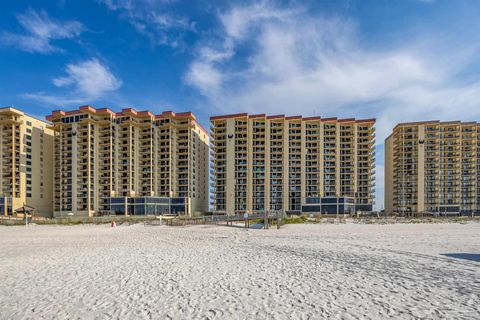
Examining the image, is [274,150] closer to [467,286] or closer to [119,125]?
[119,125]

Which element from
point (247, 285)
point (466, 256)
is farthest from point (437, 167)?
point (247, 285)

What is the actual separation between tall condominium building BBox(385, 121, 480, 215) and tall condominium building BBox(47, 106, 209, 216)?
69.4 metres

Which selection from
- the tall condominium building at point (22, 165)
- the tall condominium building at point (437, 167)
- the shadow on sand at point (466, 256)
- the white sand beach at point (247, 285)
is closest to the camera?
the white sand beach at point (247, 285)

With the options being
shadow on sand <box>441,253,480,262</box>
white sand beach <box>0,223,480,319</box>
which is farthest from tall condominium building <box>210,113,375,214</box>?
shadow on sand <box>441,253,480,262</box>

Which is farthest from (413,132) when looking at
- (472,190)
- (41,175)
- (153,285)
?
(41,175)

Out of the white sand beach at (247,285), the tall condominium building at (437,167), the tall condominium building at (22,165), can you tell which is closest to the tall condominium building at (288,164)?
the tall condominium building at (437,167)

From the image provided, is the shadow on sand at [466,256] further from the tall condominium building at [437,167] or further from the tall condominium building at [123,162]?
the tall condominium building at [437,167]

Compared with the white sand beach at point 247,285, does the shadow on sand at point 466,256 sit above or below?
below

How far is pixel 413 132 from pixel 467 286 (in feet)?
296

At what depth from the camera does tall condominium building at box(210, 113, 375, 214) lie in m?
77.6

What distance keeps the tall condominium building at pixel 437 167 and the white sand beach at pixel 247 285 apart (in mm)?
78150

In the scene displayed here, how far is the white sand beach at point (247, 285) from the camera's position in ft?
22.6

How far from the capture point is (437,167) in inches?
3174

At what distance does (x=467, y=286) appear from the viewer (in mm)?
8375
